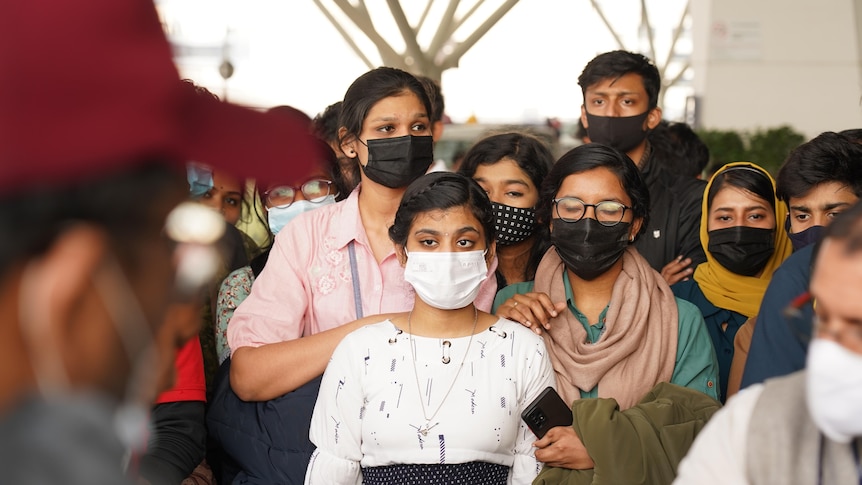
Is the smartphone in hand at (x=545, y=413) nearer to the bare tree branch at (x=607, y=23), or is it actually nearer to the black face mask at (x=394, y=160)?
the black face mask at (x=394, y=160)

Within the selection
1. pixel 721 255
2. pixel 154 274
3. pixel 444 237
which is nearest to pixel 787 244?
pixel 721 255

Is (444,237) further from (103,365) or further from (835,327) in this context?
(103,365)

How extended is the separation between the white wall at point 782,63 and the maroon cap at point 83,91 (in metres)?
11.4

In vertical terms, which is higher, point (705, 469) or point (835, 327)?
point (835, 327)

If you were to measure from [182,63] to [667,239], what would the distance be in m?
3.89

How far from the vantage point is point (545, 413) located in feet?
10.3

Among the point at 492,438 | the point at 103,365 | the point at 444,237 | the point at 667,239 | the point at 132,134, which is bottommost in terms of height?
the point at 492,438

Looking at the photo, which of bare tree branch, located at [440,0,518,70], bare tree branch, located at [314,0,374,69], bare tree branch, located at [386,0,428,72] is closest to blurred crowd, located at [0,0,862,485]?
bare tree branch, located at [386,0,428,72]

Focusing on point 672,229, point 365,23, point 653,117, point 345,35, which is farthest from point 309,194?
point 345,35

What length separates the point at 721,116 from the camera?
1197 cm

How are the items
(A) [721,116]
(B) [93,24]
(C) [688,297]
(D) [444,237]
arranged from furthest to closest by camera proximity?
(A) [721,116] < (C) [688,297] < (D) [444,237] < (B) [93,24]

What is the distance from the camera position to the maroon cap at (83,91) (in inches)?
34.6

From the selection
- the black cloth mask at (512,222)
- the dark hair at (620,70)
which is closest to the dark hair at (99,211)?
the black cloth mask at (512,222)

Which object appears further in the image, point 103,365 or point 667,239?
point 667,239
